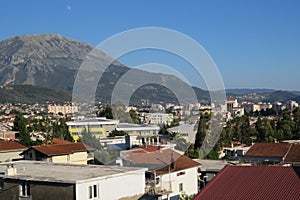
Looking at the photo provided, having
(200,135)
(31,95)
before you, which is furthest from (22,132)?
(31,95)

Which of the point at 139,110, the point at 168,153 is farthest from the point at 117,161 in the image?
the point at 139,110

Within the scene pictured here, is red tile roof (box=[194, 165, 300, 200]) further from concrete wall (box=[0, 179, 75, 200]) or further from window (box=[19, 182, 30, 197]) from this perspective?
window (box=[19, 182, 30, 197])

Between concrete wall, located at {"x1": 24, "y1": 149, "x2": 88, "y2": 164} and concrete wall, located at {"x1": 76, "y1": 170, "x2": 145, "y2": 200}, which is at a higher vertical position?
concrete wall, located at {"x1": 76, "y1": 170, "x2": 145, "y2": 200}

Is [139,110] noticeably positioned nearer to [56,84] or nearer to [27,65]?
[56,84]

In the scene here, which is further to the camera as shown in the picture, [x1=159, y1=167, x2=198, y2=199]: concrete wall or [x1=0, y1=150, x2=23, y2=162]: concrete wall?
[x1=0, y1=150, x2=23, y2=162]: concrete wall

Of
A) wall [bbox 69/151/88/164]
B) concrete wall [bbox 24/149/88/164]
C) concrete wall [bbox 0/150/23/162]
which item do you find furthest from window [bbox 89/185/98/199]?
concrete wall [bbox 0/150/23/162]

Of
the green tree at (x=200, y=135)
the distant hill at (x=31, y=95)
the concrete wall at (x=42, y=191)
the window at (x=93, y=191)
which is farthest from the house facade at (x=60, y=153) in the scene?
the distant hill at (x=31, y=95)
